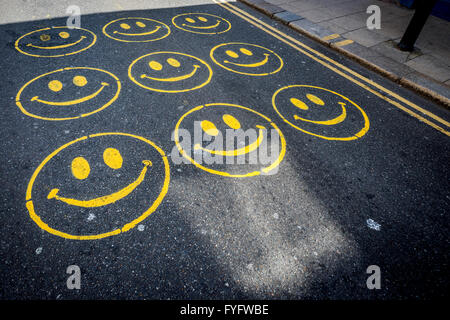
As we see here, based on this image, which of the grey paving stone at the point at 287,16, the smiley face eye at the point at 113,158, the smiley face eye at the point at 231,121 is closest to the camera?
the smiley face eye at the point at 113,158

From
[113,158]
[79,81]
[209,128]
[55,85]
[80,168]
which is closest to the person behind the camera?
[80,168]

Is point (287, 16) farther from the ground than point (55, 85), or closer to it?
farther from the ground

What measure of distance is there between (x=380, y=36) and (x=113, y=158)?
595cm

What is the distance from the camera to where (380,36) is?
5.35 meters

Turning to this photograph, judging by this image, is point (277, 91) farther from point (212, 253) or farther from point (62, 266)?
point (62, 266)

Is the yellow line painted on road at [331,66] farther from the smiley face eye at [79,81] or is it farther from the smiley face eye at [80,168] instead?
the smiley face eye at [80,168]

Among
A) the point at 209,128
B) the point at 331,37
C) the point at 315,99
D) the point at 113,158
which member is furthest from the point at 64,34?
the point at 331,37

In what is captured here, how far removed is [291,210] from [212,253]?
87cm

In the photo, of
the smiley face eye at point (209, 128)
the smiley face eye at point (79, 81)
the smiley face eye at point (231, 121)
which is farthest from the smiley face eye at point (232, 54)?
the smiley face eye at point (79, 81)

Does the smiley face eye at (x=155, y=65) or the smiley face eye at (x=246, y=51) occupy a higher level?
the smiley face eye at (x=246, y=51)

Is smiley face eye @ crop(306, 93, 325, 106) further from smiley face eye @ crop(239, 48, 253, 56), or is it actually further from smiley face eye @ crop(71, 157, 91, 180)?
smiley face eye @ crop(71, 157, 91, 180)

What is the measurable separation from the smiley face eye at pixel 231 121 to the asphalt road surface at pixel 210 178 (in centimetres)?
4

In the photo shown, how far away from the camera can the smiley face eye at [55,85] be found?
344 cm

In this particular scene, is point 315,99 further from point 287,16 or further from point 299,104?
point 287,16
